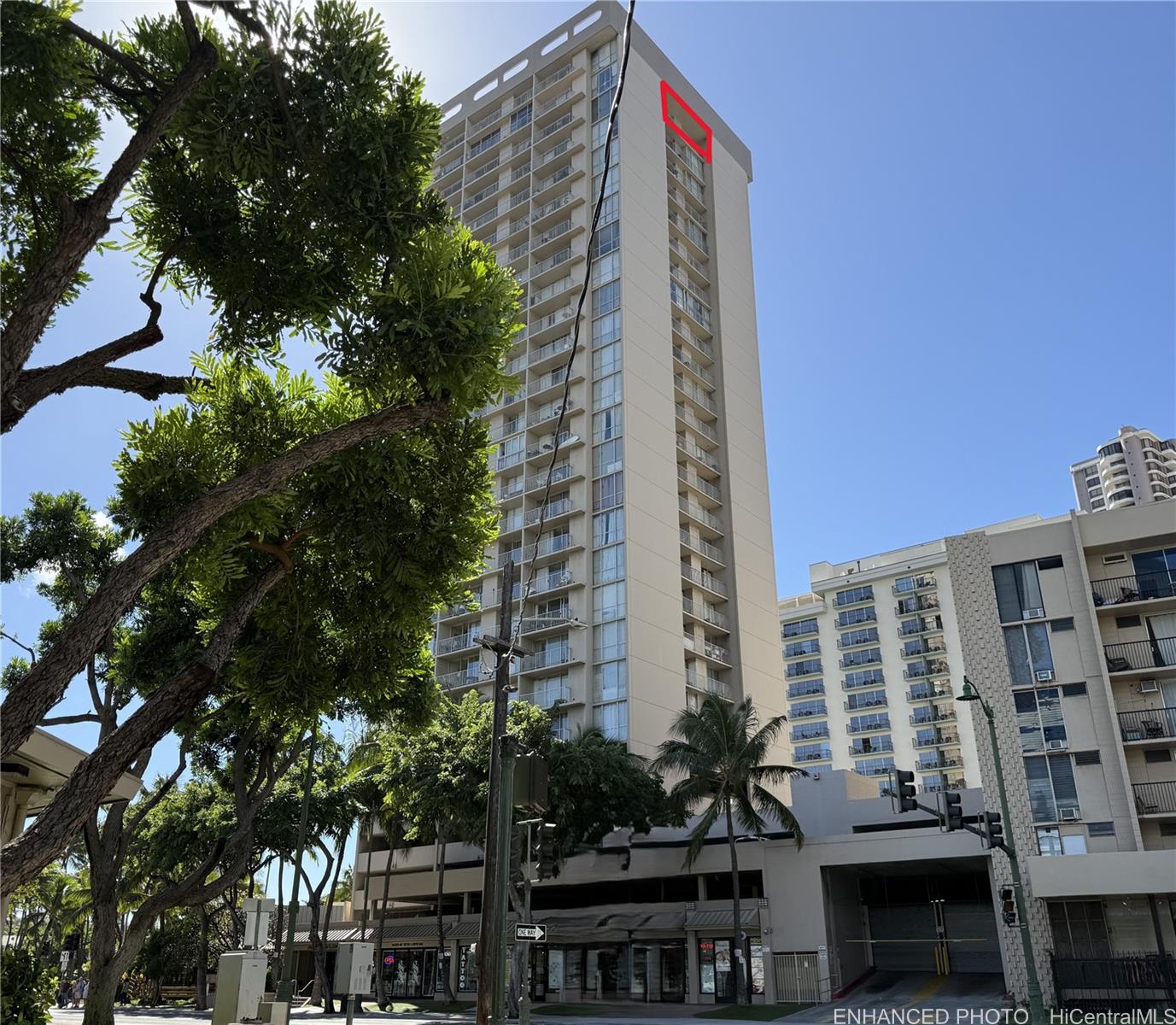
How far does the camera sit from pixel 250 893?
5056cm

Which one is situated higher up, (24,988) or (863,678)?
(863,678)

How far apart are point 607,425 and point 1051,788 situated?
33.8 metres

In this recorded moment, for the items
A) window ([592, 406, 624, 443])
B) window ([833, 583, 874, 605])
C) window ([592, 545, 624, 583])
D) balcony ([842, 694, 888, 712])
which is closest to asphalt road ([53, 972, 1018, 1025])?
window ([592, 545, 624, 583])

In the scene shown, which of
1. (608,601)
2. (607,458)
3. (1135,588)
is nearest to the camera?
(1135,588)

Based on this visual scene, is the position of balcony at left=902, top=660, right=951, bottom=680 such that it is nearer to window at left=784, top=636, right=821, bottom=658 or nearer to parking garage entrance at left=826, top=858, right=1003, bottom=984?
window at left=784, top=636, right=821, bottom=658

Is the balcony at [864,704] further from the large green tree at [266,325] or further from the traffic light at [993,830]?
the large green tree at [266,325]

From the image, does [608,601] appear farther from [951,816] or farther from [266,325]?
[266,325]

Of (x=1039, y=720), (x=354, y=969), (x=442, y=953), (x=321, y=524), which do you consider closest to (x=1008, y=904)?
(x=1039, y=720)

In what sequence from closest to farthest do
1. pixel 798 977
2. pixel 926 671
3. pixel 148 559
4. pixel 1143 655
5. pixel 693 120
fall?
pixel 148 559, pixel 1143 655, pixel 798 977, pixel 693 120, pixel 926 671

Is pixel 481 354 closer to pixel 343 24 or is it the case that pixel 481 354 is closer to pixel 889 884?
pixel 343 24

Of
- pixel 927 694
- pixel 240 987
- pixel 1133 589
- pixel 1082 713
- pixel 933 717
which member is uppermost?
pixel 927 694

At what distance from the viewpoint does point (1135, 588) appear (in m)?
32.6

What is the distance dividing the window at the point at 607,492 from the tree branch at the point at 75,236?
4666 centimetres

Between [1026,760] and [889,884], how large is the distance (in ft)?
38.1
